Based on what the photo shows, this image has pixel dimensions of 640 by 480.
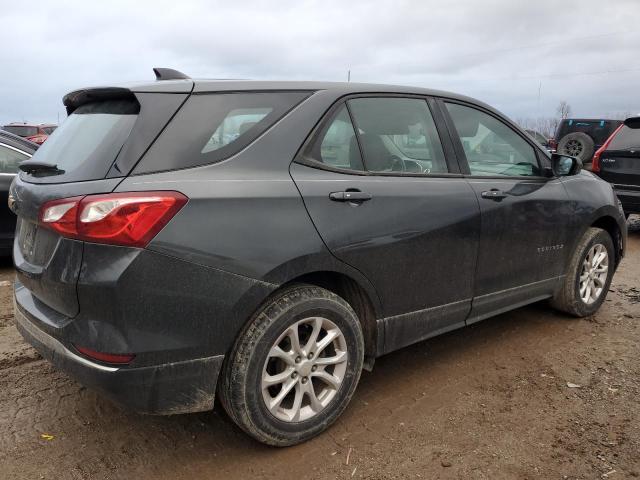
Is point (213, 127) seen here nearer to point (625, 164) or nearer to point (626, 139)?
point (625, 164)

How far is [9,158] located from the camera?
18.4 ft

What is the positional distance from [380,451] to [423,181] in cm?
143

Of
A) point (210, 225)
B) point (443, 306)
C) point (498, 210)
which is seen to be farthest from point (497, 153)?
point (210, 225)

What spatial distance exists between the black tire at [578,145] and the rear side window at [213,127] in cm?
1351

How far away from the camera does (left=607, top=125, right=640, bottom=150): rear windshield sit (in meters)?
7.66

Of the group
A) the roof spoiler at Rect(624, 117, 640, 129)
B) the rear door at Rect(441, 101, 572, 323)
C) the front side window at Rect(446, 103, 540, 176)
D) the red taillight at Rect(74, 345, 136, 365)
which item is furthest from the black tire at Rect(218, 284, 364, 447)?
the roof spoiler at Rect(624, 117, 640, 129)

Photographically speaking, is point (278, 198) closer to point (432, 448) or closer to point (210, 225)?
point (210, 225)

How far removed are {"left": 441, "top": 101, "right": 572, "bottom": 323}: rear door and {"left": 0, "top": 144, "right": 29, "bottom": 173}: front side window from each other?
14.9ft

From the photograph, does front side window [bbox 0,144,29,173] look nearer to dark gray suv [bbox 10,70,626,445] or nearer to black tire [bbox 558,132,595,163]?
dark gray suv [bbox 10,70,626,445]

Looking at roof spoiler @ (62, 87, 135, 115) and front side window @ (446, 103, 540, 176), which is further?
front side window @ (446, 103, 540, 176)

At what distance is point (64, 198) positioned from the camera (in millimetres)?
2184

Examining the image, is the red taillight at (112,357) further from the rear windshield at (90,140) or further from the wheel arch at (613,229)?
the wheel arch at (613,229)

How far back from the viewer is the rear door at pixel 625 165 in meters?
7.57

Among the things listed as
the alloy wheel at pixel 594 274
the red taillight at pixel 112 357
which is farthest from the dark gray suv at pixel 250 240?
the alloy wheel at pixel 594 274
